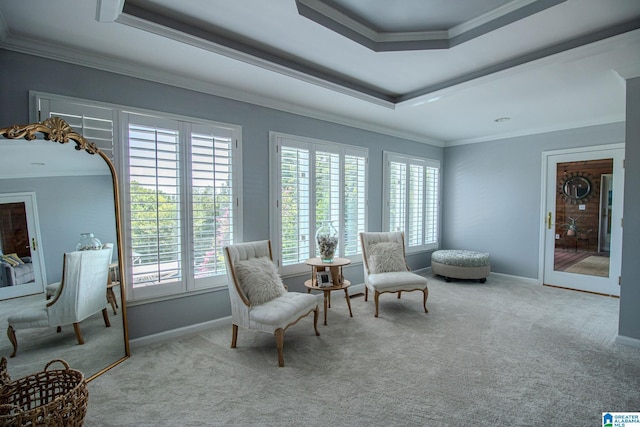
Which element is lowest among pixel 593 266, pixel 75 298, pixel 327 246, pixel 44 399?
pixel 44 399

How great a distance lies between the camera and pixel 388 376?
233cm

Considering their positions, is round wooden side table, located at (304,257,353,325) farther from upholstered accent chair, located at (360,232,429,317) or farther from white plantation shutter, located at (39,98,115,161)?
white plantation shutter, located at (39,98,115,161)

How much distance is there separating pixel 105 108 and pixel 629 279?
4839mm

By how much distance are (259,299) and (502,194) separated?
462cm

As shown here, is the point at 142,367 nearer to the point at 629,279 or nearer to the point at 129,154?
the point at 129,154

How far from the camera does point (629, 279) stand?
2.80m

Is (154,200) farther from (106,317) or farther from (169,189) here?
(106,317)

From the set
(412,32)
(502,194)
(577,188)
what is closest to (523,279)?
(502,194)

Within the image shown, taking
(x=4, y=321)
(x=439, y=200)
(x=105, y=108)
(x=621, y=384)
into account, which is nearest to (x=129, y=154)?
(x=105, y=108)

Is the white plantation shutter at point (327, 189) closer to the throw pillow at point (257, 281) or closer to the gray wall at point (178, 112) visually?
the gray wall at point (178, 112)

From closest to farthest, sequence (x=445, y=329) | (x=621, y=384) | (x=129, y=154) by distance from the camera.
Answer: (x=621, y=384) < (x=129, y=154) < (x=445, y=329)

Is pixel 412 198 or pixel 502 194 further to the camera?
pixel 412 198

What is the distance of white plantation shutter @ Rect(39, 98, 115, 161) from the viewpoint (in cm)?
236

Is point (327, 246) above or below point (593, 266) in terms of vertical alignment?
above
